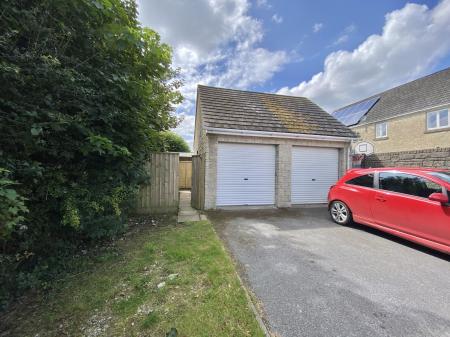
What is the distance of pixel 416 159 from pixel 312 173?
13.5 feet

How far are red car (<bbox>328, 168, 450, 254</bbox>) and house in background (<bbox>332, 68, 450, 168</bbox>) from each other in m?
5.20

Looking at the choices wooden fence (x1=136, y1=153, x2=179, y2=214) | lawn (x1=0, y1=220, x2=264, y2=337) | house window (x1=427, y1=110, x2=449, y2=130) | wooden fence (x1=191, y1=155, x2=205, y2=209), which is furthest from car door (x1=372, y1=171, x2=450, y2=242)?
house window (x1=427, y1=110, x2=449, y2=130)

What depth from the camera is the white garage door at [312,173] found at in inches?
317

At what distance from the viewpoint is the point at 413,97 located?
15.2 metres

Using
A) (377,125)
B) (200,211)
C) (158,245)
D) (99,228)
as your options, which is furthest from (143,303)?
(377,125)

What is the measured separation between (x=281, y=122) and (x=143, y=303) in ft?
24.7

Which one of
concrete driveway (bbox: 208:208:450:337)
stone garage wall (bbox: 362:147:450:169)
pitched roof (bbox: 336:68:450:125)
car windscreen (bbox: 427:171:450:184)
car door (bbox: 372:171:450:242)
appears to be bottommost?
concrete driveway (bbox: 208:208:450:337)

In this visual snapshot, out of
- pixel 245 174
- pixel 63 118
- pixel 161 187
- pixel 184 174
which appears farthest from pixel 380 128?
pixel 63 118

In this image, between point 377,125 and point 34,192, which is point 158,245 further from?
point 377,125

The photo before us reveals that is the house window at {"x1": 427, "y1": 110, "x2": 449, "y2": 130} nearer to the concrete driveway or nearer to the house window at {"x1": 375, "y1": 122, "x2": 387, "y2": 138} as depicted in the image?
the house window at {"x1": 375, "y1": 122, "x2": 387, "y2": 138}

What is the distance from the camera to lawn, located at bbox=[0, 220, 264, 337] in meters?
2.10

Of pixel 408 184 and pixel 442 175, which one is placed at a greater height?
pixel 442 175

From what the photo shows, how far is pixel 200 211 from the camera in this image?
6.91 m

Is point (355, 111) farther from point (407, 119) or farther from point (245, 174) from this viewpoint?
point (245, 174)
